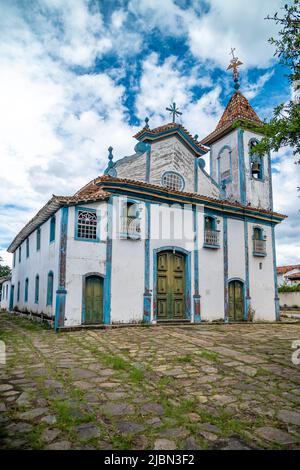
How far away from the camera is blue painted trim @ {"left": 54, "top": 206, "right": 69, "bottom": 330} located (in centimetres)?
1030

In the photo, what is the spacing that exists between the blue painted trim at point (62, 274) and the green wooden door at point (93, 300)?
84 centimetres

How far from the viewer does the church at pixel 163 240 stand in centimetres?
1113

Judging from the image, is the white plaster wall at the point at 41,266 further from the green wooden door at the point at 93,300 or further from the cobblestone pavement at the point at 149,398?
the cobblestone pavement at the point at 149,398

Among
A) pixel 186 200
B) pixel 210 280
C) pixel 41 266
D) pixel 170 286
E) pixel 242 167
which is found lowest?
pixel 170 286

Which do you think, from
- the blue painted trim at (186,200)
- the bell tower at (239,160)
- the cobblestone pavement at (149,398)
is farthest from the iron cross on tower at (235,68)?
the cobblestone pavement at (149,398)

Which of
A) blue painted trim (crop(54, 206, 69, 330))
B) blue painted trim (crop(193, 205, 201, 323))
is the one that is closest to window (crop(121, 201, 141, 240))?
blue painted trim (crop(54, 206, 69, 330))

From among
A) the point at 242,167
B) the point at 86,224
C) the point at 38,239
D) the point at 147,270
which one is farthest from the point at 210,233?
the point at 38,239

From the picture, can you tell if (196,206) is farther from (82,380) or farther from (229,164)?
(82,380)

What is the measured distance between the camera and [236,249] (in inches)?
588

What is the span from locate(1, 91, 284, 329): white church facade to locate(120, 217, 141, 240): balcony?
4cm

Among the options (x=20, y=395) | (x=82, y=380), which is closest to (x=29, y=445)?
(x=20, y=395)

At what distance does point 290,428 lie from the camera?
313cm

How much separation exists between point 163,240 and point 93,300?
147 inches

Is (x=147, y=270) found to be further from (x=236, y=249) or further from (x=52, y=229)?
(x=236, y=249)
